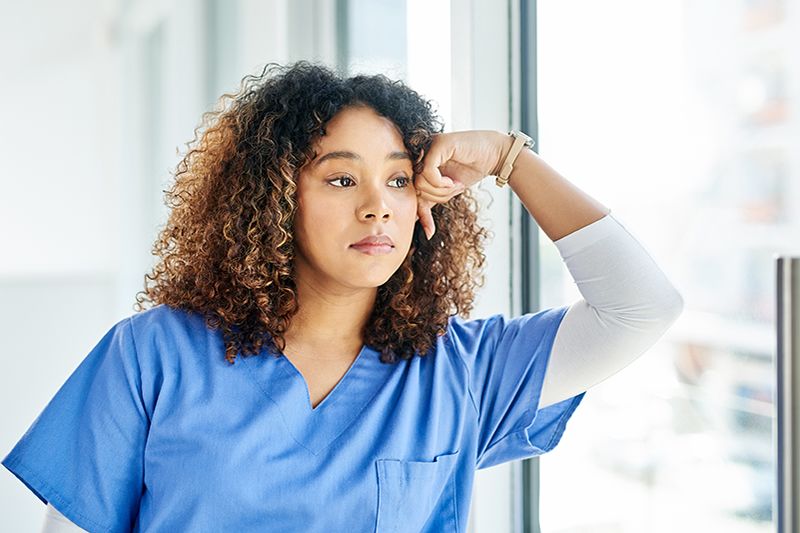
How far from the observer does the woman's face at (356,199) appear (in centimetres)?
107

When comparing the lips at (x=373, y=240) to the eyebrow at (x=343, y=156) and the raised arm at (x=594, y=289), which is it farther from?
the raised arm at (x=594, y=289)

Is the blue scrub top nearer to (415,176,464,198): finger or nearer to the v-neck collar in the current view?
the v-neck collar

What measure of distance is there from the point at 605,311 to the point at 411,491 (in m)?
0.35

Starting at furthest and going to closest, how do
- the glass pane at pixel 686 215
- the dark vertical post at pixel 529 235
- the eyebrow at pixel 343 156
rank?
the dark vertical post at pixel 529 235 → the eyebrow at pixel 343 156 → the glass pane at pixel 686 215

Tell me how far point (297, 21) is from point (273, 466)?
1.56 meters

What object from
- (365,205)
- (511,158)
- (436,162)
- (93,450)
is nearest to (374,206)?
(365,205)

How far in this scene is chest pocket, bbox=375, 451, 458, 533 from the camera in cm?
106

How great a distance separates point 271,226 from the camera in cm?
111

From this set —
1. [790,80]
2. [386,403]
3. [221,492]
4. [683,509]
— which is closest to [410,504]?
[386,403]

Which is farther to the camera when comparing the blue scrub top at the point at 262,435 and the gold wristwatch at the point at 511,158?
the gold wristwatch at the point at 511,158

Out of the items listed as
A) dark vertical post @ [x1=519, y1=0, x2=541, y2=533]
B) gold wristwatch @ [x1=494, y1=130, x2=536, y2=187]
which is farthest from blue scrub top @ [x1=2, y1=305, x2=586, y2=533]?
dark vertical post @ [x1=519, y1=0, x2=541, y2=533]

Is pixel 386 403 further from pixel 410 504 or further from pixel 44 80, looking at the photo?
pixel 44 80

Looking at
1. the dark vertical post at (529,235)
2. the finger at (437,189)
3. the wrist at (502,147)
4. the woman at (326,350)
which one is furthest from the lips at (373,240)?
the dark vertical post at (529,235)

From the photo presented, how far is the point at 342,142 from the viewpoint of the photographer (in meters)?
1.09
